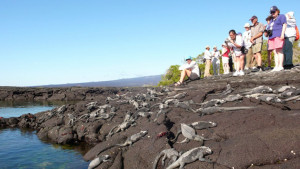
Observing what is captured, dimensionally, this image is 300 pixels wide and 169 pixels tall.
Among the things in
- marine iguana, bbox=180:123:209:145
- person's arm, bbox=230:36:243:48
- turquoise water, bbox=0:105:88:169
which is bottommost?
turquoise water, bbox=0:105:88:169

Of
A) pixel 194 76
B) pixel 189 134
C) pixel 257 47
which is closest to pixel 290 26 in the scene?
pixel 257 47

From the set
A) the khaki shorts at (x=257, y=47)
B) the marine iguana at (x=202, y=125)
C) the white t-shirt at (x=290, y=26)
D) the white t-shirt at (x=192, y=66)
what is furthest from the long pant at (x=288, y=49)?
the marine iguana at (x=202, y=125)

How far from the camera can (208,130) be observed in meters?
6.66

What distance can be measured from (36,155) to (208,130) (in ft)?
24.1

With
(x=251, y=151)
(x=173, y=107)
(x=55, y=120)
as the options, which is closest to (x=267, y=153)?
(x=251, y=151)

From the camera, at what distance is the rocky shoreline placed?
16.4 feet

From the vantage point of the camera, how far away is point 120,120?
35.6 feet

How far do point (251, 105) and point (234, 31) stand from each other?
4869 millimetres

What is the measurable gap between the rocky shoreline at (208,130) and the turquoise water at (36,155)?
55cm

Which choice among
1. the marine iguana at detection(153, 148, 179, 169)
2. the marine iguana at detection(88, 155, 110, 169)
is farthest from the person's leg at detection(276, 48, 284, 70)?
the marine iguana at detection(88, 155, 110, 169)

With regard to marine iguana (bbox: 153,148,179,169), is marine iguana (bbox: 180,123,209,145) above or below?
above

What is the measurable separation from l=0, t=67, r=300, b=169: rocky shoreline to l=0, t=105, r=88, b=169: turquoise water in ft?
1.82

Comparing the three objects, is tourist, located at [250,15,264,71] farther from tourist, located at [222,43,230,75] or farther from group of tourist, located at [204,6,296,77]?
tourist, located at [222,43,230,75]

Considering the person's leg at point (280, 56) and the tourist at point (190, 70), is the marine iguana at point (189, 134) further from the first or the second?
the tourist at point (190, 70)
